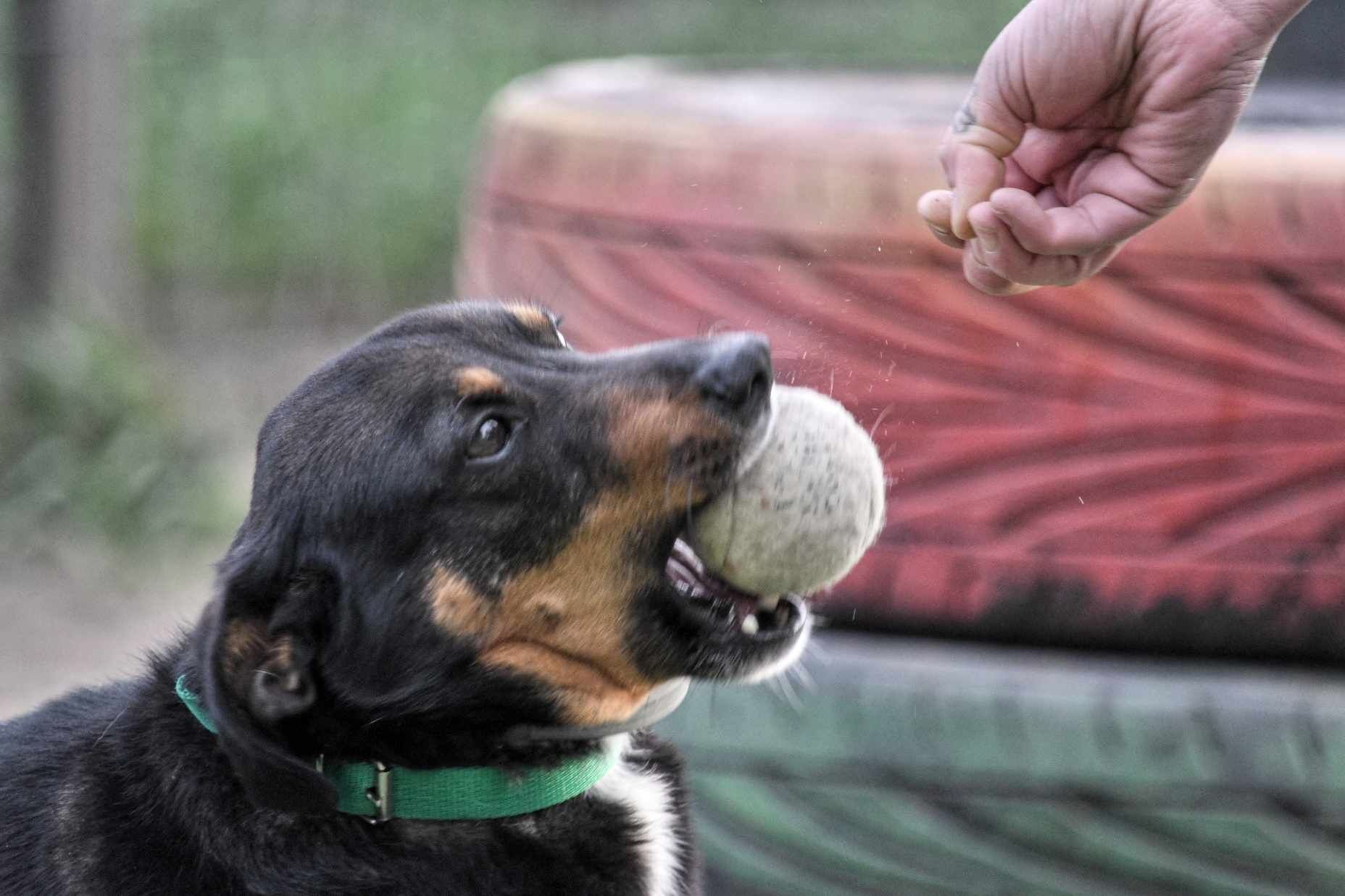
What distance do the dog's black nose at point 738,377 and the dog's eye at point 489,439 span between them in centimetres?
37

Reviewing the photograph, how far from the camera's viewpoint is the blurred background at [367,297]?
362 centimetres

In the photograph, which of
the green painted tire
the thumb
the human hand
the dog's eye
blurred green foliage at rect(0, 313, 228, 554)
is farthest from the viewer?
blurred green foliage at rect(0, 313, 228, 554)

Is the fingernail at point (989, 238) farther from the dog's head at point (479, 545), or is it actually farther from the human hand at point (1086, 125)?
the dog's head at point (479, 545)

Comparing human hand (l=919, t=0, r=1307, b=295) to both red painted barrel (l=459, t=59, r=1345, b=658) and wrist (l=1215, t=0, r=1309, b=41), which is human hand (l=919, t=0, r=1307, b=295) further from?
red painted barrel (l=459, t=59, r=1345, b=658)

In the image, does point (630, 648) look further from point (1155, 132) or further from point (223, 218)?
point (223, 218)

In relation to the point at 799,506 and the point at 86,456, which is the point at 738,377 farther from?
A: the point at 86,456

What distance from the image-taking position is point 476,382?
2891 millimetres

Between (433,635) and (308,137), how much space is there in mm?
9204

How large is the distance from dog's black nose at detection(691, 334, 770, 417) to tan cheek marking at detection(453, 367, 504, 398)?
37cm

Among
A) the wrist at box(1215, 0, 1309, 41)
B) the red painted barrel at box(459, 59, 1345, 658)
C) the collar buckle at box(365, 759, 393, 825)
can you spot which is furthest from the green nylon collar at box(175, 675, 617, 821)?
the wrist at box(1215, 0, 1309, 41)

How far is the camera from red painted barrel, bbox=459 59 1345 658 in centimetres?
357

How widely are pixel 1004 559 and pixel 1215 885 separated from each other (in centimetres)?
87

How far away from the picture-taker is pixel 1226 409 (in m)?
3.60

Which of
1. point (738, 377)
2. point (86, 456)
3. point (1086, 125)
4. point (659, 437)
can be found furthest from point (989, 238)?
point (86, 456)
